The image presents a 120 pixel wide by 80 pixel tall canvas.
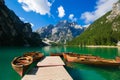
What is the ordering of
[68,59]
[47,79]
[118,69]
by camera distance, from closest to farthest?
[47,79]
[118,69]
[68,59]

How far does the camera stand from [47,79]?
63.9ft

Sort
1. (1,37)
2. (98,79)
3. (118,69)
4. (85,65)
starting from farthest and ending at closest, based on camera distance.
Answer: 1. (1,37)
2. (85,65)
3. (118,69)
4. (98,79)

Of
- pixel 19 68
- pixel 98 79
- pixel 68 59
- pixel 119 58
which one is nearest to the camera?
pixel 19 68

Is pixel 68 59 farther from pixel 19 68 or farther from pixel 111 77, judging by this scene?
pixel 19 68

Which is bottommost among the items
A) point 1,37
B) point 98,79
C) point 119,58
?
point 98,79

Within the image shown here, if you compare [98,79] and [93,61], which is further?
[93,61]

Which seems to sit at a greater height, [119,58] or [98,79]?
[119,58]

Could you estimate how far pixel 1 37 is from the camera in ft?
639

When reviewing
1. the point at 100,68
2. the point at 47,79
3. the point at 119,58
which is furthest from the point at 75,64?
the point at 47,79

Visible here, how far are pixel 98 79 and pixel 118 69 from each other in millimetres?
8655

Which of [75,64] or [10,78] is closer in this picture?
[10,78]

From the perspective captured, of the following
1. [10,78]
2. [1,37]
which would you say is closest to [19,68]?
[10,78]

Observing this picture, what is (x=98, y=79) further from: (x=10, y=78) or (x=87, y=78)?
(x=10, y=78)

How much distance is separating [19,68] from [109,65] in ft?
58.8
